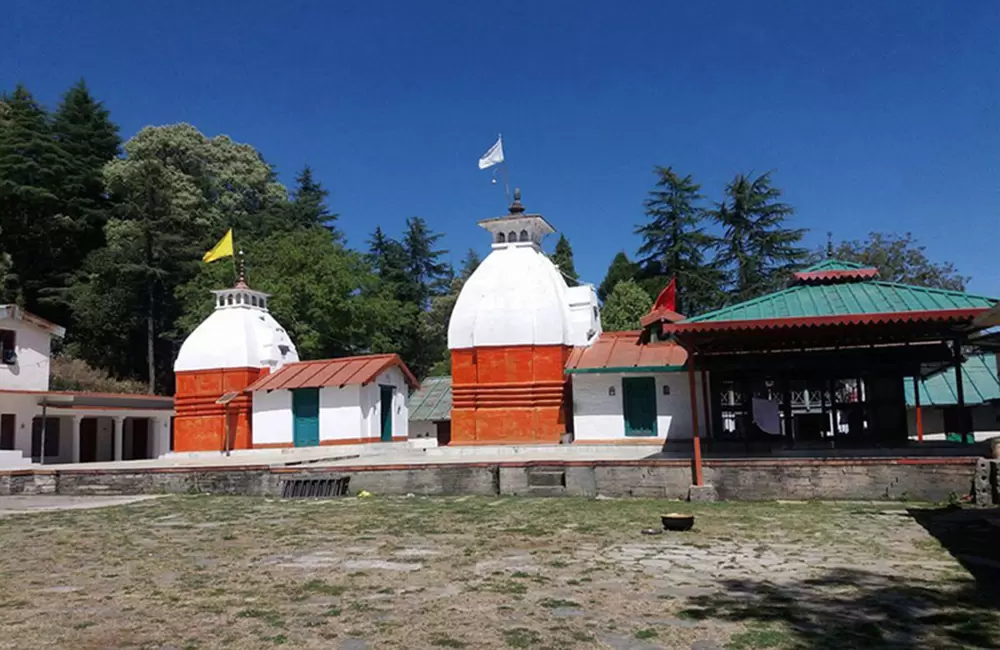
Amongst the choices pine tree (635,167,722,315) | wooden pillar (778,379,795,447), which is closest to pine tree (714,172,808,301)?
pine tree (635,167,722,315)

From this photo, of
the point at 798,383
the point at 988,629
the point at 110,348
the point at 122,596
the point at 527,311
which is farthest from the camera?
the point at 110,348

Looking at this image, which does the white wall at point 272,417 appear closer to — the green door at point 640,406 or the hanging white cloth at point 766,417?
the green door at point 640,406

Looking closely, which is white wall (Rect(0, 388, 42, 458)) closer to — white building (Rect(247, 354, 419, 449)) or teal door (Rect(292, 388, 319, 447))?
white building (Rect(247, 354, 419, 449))

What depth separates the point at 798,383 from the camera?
18.1 metres

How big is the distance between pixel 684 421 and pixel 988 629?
15877mm

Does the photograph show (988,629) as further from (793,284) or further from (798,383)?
(798,383)

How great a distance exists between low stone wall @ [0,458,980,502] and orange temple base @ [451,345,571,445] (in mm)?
8182

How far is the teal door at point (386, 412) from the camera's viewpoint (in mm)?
27750

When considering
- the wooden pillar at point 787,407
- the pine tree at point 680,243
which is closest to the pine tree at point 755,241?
Answer: the pine tree at point 680,243

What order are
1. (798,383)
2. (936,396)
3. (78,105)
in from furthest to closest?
(78,105)
(936,396)
(798,383)

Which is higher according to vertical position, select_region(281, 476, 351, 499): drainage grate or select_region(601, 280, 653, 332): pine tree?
select_region(601, 280, 653, 332): pine tree

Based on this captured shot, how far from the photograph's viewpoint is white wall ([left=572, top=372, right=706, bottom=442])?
824 inches

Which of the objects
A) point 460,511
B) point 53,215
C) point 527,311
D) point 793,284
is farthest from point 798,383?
point 53,215

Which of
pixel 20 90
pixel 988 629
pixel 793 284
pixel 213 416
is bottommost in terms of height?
pixel 988 629
